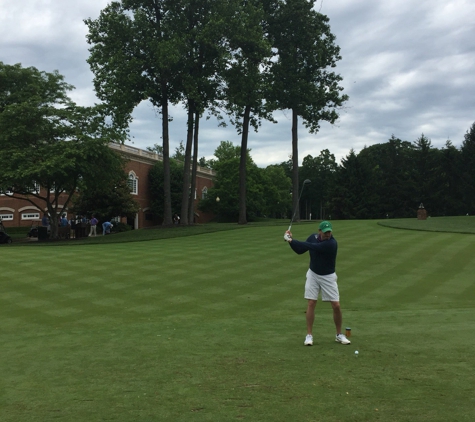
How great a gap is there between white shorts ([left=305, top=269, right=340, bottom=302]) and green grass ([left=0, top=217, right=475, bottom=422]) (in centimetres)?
77

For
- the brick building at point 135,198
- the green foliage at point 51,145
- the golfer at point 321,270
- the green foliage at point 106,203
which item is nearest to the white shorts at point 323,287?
the golfer at point 321,270

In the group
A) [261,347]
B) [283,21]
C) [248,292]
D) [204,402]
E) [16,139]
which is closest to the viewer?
[204,402]

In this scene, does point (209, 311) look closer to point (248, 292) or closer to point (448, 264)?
point (248, 292)

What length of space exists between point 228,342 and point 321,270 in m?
1.98

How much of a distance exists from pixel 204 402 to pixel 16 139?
100 ft

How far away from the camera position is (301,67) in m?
39.6

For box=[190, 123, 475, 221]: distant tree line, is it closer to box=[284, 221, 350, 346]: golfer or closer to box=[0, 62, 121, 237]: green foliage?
box=[0, 62, 121, 237]: green foliage

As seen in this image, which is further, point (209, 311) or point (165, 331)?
point (209, 311)

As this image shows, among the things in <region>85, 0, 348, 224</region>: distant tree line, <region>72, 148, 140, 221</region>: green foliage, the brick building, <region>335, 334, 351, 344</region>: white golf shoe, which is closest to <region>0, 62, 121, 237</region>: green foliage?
<region>85, 0, 348, 224</region>: distant tree line

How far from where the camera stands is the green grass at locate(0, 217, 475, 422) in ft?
15.6

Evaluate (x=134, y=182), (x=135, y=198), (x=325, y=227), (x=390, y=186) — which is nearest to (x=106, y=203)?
(x=135, y=198)

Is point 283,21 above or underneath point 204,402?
above

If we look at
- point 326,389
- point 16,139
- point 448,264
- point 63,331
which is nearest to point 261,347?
point 326,389

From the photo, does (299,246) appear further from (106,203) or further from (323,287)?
(106,203)
